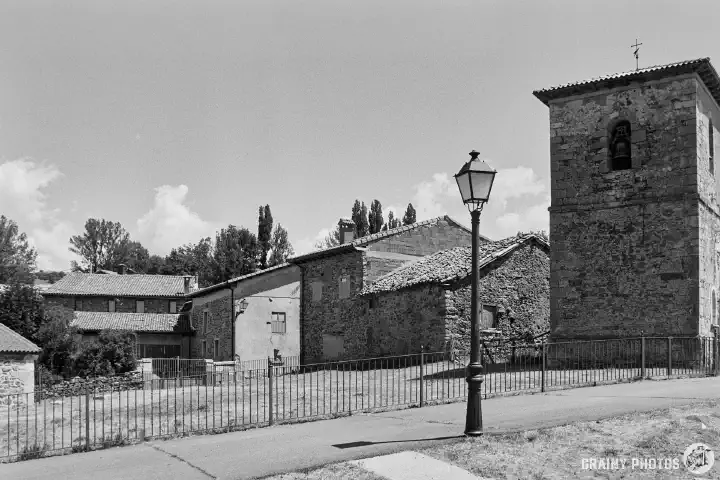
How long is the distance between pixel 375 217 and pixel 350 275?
2929 centimetres

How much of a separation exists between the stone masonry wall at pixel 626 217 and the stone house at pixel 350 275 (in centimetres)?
1032

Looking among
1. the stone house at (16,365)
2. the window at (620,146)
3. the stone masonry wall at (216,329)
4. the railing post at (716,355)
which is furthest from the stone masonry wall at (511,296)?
the stone masonry wall at (216,329)

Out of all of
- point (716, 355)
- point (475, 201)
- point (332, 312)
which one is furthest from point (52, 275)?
point (475, 201)

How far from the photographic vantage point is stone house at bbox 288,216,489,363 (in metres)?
31.0

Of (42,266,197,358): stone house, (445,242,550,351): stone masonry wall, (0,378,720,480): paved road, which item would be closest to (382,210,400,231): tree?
(42,266,197,358): stone house

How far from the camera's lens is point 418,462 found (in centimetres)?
839

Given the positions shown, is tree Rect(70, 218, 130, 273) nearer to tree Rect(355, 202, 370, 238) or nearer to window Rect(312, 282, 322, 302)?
tree Rect(355, 202, 370, 238)

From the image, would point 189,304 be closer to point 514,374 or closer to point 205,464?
point 514,374

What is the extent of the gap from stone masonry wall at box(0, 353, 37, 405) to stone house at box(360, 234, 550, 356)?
13.1m

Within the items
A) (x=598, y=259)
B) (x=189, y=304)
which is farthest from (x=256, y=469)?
(x=189, y=304)

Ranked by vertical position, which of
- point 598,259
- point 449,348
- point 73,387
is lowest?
point 73,387

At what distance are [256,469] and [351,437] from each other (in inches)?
82.0

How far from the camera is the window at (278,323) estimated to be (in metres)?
38.8

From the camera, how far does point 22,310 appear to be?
39.5 meters
